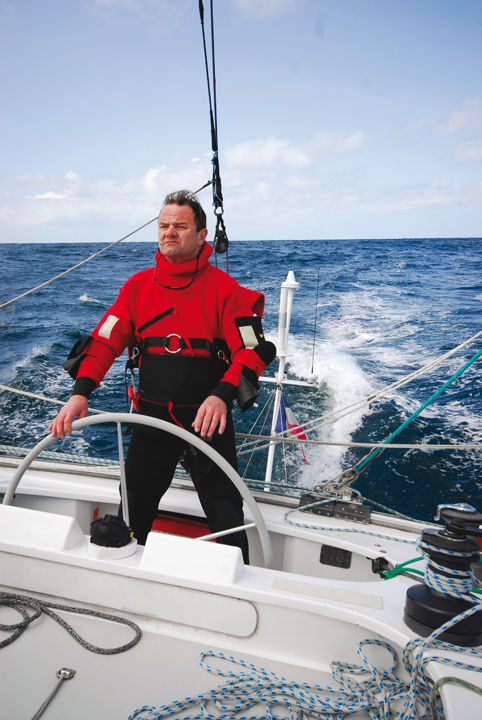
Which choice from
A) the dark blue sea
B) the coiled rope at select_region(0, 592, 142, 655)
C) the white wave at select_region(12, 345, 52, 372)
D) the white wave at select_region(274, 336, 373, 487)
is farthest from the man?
the white wave at select_region(12, 345, 52, 372)

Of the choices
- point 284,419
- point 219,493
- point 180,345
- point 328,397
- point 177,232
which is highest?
point 177,232

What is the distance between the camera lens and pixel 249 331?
1.71m

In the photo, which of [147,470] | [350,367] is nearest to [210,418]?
[147,470]

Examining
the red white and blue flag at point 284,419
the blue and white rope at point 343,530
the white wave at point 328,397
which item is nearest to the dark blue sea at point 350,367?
the white wave at point 328,397

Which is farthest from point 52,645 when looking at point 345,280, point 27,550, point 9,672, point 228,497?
point 345,280

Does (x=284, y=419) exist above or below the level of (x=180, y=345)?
below

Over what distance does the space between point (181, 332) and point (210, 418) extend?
36 cm

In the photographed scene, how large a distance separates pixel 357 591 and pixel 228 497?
575mm

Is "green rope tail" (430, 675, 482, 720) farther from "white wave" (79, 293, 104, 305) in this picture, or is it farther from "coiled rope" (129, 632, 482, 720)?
"white wave" (79, 293, 104, 305)

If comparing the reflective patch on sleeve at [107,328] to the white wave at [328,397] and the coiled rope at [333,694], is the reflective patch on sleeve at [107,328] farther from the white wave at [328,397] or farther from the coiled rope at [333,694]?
the white wave at [328,397]

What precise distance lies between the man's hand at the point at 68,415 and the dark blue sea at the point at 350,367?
6.10 ft

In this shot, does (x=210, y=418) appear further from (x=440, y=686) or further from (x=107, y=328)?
(x=440, y=686)

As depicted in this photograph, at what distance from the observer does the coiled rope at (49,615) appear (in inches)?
53.0

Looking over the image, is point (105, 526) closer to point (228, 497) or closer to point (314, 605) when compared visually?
point (228, 497)
